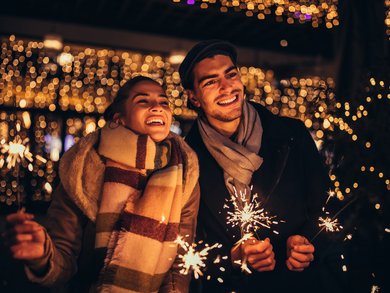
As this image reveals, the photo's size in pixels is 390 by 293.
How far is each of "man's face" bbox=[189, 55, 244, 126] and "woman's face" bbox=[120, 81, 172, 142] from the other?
0.44 metres

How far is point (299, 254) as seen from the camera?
2.74m

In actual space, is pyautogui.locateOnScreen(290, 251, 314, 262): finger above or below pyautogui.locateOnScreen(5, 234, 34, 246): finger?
below

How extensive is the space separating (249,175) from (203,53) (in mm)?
890

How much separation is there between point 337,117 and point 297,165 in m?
0.87

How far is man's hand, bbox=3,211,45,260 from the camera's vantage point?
2238 millimetres

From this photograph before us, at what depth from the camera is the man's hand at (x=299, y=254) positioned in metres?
2.75

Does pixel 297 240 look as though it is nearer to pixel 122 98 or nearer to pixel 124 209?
pixel 124 209

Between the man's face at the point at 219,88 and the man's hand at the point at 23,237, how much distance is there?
143 cm

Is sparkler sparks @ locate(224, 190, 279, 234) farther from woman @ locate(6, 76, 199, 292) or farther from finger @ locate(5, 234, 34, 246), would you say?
finger @ locate(5, 234, 34, 246)

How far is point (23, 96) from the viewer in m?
8.48

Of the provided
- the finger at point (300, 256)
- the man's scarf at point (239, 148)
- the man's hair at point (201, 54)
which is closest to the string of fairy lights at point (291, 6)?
the man's hair at point (201, 54)

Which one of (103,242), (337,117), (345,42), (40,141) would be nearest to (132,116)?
(103,242)

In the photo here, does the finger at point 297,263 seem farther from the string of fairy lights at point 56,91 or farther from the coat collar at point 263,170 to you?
the string of fairy lights at point 56,91

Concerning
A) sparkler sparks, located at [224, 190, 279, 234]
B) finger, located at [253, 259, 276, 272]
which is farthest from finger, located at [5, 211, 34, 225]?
finger, located at [253, 259, 276, 272]
